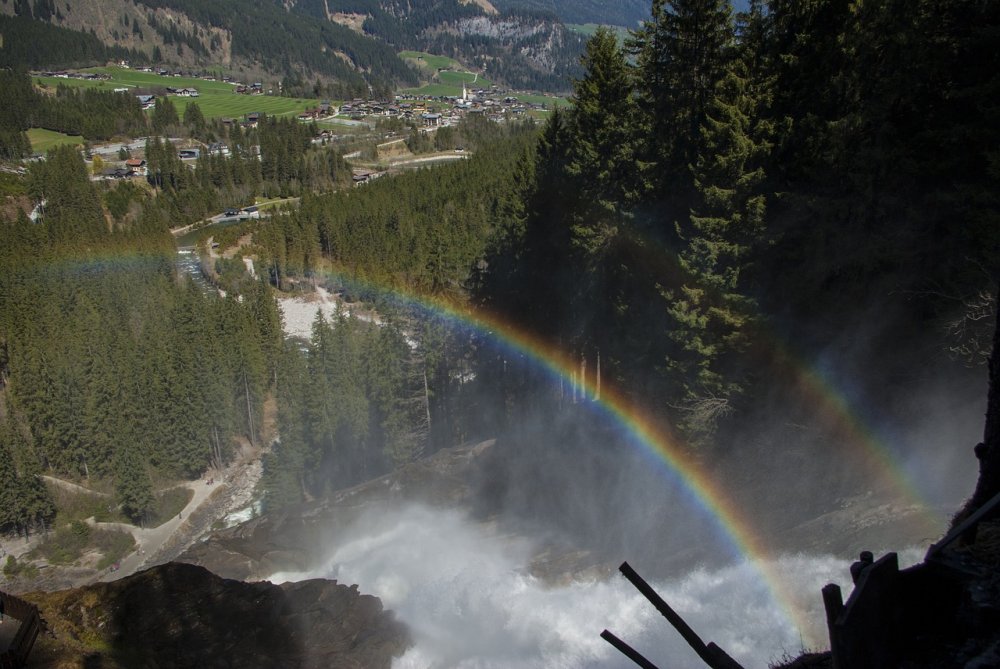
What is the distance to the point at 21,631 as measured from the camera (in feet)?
42.5

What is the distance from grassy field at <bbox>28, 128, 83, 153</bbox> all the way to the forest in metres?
87.6

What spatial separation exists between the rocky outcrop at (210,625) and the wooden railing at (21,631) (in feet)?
0.92

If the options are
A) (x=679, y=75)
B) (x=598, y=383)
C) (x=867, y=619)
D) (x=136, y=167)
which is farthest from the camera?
(x=136, y=167)

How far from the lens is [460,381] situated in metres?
39.5

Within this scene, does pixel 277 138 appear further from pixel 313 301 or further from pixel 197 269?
pixel 313 301

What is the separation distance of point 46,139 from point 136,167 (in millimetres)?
35364

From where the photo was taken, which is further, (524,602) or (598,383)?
(598,383)

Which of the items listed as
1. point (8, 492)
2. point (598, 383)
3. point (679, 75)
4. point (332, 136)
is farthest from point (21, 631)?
point (332, 136)

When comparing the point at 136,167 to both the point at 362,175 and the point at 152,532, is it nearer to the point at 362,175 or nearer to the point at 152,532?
the point at 362,175

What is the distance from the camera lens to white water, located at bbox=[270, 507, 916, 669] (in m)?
14.1

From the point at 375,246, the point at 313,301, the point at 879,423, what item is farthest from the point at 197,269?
the point at 879,423

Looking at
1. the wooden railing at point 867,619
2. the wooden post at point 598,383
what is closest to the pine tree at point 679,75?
the wooden post at point 598,383

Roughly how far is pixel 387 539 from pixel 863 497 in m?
20.0

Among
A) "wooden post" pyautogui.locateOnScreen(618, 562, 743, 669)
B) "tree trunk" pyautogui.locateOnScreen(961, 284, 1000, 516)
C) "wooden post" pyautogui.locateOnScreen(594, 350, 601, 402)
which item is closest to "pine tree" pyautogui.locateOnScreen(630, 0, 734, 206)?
"wooden post" pyautogui.locateOnScreen(594, 350, 601, 402)
